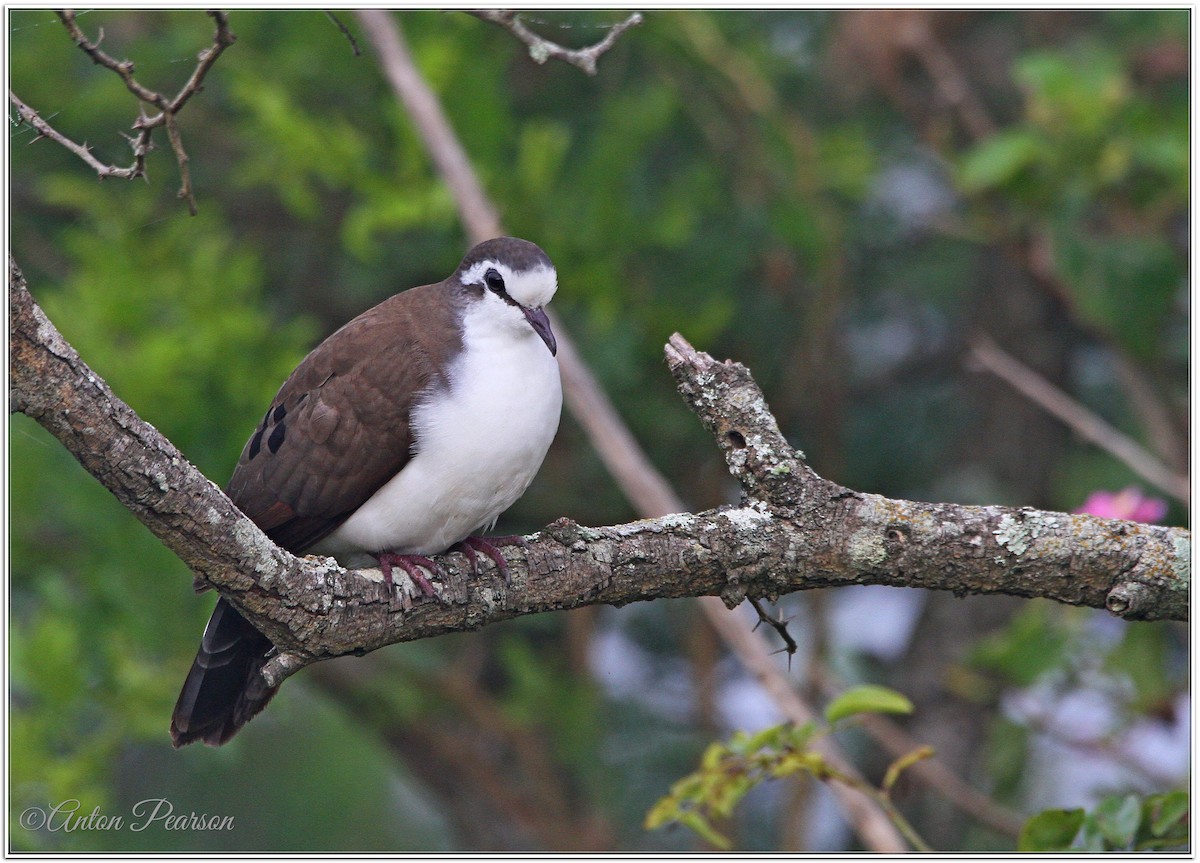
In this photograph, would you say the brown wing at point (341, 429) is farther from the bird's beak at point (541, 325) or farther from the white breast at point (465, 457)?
the bird's beak at point (541, 325)

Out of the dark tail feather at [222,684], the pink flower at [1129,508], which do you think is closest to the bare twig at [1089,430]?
the pink flower at [1129,508]

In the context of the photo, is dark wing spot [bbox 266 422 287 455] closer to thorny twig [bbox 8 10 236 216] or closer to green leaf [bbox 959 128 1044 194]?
thorny twig [bbox 8 10 236 216]

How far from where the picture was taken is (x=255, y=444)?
11.0 ft

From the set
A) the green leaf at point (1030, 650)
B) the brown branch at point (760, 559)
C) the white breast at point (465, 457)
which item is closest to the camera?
the brown branch at point (760, 559)

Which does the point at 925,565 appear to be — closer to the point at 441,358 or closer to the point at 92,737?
the point at 441,358

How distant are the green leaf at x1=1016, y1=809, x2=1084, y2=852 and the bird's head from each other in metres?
1.55

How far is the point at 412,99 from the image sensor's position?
177 inches

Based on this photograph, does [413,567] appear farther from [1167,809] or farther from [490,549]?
[1167,809]

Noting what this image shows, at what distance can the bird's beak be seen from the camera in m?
3.19

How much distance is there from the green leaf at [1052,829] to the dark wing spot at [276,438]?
1.90 m

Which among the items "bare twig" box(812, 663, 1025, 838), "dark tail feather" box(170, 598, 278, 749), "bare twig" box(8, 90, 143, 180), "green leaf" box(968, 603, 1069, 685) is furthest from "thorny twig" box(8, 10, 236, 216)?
"green leaf" box(968, 603, 1069, 685)

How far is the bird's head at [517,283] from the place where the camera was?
329 centimetres

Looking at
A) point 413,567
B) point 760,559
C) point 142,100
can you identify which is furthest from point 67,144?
point 760,559

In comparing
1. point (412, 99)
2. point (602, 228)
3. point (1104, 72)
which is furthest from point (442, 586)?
point (1104, 72)
